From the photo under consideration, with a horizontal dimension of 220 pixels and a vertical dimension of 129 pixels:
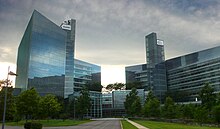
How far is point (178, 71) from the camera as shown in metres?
143

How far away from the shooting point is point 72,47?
13812 centimetres

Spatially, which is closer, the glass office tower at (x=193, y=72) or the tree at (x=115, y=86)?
the glass office tower at (x=193, y=72)

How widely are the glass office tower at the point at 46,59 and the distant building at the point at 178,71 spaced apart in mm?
44191

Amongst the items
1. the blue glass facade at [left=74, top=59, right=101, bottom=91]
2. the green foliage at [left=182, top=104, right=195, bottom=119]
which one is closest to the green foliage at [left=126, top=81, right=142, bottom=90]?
the blue glass facade at [left=74, top=59, right=101, bottom=91]

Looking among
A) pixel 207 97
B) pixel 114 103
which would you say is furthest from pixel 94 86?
pixel 207 97

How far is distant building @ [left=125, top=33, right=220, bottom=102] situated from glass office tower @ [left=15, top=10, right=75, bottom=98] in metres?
44.2

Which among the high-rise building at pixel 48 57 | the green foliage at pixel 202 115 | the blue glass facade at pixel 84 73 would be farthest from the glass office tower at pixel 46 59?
the green foliage at pixel 202 115

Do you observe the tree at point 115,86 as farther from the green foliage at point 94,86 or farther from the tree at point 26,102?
the tree at point 26,102

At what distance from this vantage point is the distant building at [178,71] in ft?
420

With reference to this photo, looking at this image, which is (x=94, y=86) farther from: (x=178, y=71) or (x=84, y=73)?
(x=178, y=71)

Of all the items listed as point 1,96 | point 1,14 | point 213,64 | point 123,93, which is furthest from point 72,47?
point 1,14

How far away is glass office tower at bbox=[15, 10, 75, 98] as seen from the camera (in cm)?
11056

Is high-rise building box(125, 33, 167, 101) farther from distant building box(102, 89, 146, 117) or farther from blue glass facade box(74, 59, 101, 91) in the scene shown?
blue glass facade box(74, 59, 101, 91)

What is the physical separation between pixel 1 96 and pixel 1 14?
18134 mm
